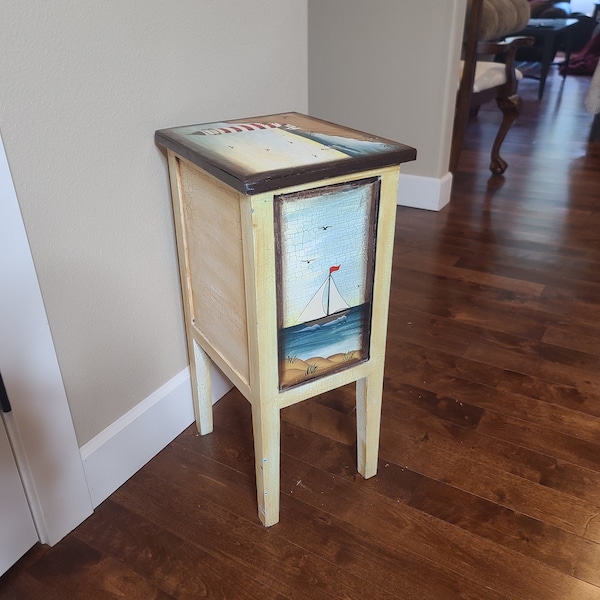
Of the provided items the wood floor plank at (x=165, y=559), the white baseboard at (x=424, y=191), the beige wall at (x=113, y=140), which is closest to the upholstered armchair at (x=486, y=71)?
the white baseboard at (x=424, y=191)

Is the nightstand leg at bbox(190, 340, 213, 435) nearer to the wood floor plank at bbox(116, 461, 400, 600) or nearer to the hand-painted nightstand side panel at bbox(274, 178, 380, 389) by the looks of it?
the wood floor plank at bbox(116, 461, 400, 600)

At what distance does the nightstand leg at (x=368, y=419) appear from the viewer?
3.75ft

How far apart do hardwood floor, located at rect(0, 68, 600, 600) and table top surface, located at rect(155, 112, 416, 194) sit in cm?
68

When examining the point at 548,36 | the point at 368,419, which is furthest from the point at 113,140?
the point at 548,36

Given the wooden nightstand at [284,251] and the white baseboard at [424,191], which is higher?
the wooden nightstand at [284,251]

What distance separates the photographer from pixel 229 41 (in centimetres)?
120

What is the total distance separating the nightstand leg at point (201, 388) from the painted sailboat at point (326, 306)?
14.6 inches

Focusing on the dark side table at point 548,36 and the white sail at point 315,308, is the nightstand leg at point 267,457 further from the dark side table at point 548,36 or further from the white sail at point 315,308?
the dark side table at point 548,36

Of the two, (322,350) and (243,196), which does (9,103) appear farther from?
(322,350)

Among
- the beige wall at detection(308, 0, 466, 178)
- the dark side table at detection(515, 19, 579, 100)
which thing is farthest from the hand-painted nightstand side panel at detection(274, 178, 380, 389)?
the dark side table at detection(515, 19, 579, 100)

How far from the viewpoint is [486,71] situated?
9.62 feet

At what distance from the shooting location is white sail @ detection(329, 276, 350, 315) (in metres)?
0.98

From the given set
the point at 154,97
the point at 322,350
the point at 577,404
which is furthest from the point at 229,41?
the point at 577,404

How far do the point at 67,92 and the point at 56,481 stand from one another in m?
0.68
